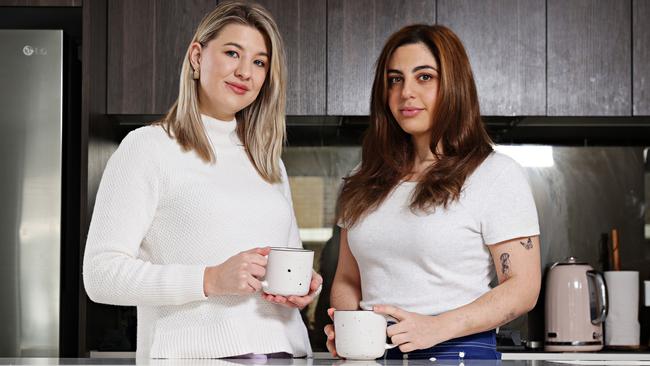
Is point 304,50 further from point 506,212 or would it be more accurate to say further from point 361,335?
point 361,335

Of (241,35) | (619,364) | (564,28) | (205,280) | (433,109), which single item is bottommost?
(619,364)

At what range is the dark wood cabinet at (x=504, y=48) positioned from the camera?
9.59 ft

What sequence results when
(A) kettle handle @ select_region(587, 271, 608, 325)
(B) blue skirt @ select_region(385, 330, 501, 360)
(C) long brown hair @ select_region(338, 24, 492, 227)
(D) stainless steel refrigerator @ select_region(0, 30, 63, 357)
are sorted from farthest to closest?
1. (A) kettle handle @ select_region(587, 271, 608, 325)
2. (D) stainless steel refrigerator @ select_region(0, 30, 63, 357)
3. (C) long brown hair @ select_region(338, 24, 492, 227)
4. (B) blue skirt @ select_region(385, 330, 501, 360)

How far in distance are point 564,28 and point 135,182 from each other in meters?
1.81

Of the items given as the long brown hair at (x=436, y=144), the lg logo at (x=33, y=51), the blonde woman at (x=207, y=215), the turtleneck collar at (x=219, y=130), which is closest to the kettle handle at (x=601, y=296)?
the long brown hair at (x=436, y=144)

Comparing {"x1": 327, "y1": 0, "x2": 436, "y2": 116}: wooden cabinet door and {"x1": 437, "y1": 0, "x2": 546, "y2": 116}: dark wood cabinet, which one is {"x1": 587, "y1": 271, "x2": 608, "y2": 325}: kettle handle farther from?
{"x1": 327, "y1": 0, "x2": 436, "y2": 116}: wooden cabinet door

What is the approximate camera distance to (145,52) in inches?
116

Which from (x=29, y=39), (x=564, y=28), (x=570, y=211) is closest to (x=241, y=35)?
(x=29, y=39)

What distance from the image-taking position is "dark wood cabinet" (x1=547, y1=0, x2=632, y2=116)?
2918 mm

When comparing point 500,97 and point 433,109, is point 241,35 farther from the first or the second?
point 500,97

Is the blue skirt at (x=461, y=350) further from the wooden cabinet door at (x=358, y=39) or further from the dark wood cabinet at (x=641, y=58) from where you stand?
the dark wood cabinet at (x=641, y=58)

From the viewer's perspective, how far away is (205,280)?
1.53 m

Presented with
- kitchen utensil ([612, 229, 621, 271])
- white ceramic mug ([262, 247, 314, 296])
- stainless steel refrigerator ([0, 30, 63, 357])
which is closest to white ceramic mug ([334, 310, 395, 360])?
white ceramic mug ([262, 247, 314, 296])

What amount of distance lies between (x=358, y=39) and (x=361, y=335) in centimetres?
169
